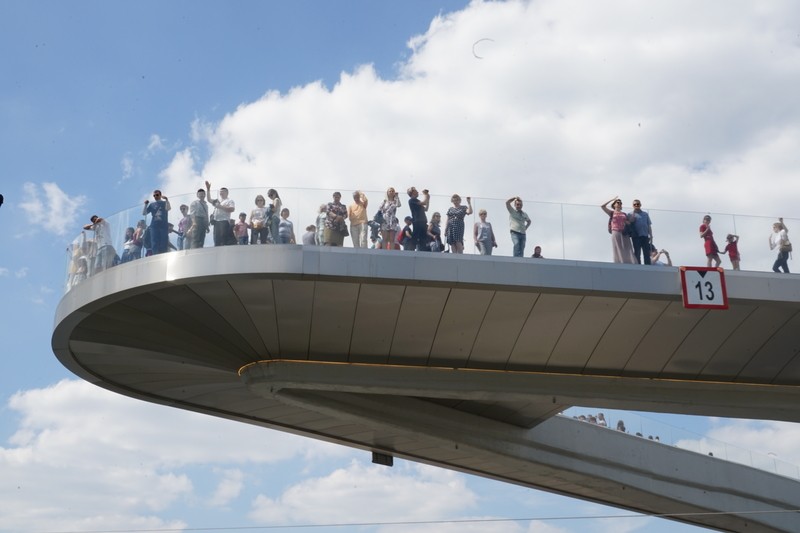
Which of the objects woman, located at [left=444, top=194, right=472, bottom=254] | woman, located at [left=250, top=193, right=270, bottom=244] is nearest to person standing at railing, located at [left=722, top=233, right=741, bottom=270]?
woman, located at [left=444, top=194, right=472, bottom=254]

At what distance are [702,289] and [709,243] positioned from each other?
145 cm

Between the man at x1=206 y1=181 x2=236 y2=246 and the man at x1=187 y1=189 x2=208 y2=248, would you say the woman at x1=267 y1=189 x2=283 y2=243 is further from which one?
the man at x1=187 y1=189 x2=208 y2=248

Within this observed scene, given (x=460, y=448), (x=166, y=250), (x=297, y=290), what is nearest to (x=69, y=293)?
(x=166, y=250)

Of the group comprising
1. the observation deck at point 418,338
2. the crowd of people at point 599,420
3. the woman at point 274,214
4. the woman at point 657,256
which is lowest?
the crowd of people at point 599,420

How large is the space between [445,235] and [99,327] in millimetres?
8534

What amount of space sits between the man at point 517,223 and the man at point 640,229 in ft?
8.01

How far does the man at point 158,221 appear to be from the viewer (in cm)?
2136

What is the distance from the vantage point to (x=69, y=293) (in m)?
22.7

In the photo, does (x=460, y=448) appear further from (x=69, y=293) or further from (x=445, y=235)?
(x=69, y=293)

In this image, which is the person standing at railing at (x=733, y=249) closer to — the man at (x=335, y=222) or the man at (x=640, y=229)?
the man at (x=640, y=229)

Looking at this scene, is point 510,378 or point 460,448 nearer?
point 510,378

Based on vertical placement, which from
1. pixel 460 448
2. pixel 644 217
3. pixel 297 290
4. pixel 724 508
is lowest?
pixel 724 508

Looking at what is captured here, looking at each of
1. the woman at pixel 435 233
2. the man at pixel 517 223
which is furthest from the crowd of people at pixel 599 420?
the woman at pixel 435 233

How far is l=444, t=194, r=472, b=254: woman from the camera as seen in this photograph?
70.9ft
